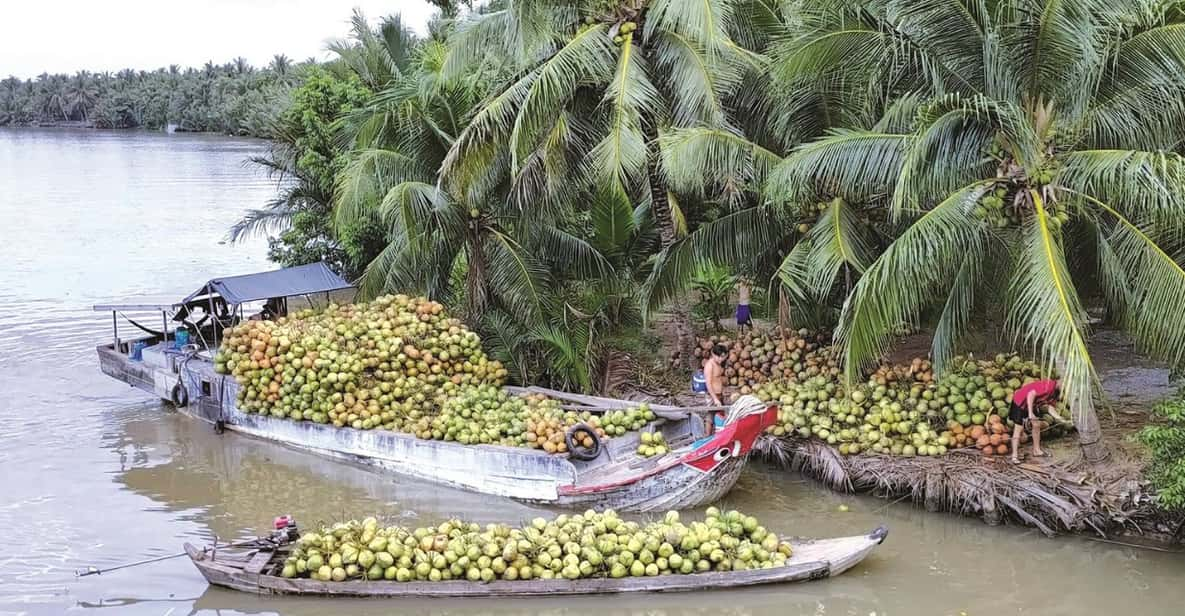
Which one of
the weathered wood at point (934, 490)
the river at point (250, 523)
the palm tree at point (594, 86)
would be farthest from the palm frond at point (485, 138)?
the weathered wood at point (934, 490)

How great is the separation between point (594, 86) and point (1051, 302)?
5.86 m

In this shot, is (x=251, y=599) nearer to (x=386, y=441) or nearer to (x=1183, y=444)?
(x=386, y=441)

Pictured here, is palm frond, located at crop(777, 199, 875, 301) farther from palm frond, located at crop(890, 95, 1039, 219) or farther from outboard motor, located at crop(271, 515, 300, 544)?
outboard motor, located at crop(271, 515, 300, 544)

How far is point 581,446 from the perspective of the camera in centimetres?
1118

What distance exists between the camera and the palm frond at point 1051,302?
8.13 m

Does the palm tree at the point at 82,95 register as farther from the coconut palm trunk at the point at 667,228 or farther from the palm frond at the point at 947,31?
the palm frond at the point at 947,31

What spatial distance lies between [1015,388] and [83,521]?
30.6 ft

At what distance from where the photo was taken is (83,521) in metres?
11.2

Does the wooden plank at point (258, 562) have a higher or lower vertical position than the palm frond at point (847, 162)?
lower

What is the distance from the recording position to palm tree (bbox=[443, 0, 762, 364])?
37.0ft

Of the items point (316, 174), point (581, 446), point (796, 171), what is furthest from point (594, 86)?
point (316, 174)

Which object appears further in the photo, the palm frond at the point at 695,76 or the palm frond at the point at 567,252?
the palm frond at the point at 567,252

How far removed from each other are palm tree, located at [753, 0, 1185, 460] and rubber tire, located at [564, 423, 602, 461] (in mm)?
2723

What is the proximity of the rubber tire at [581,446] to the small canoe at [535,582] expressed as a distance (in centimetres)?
230
